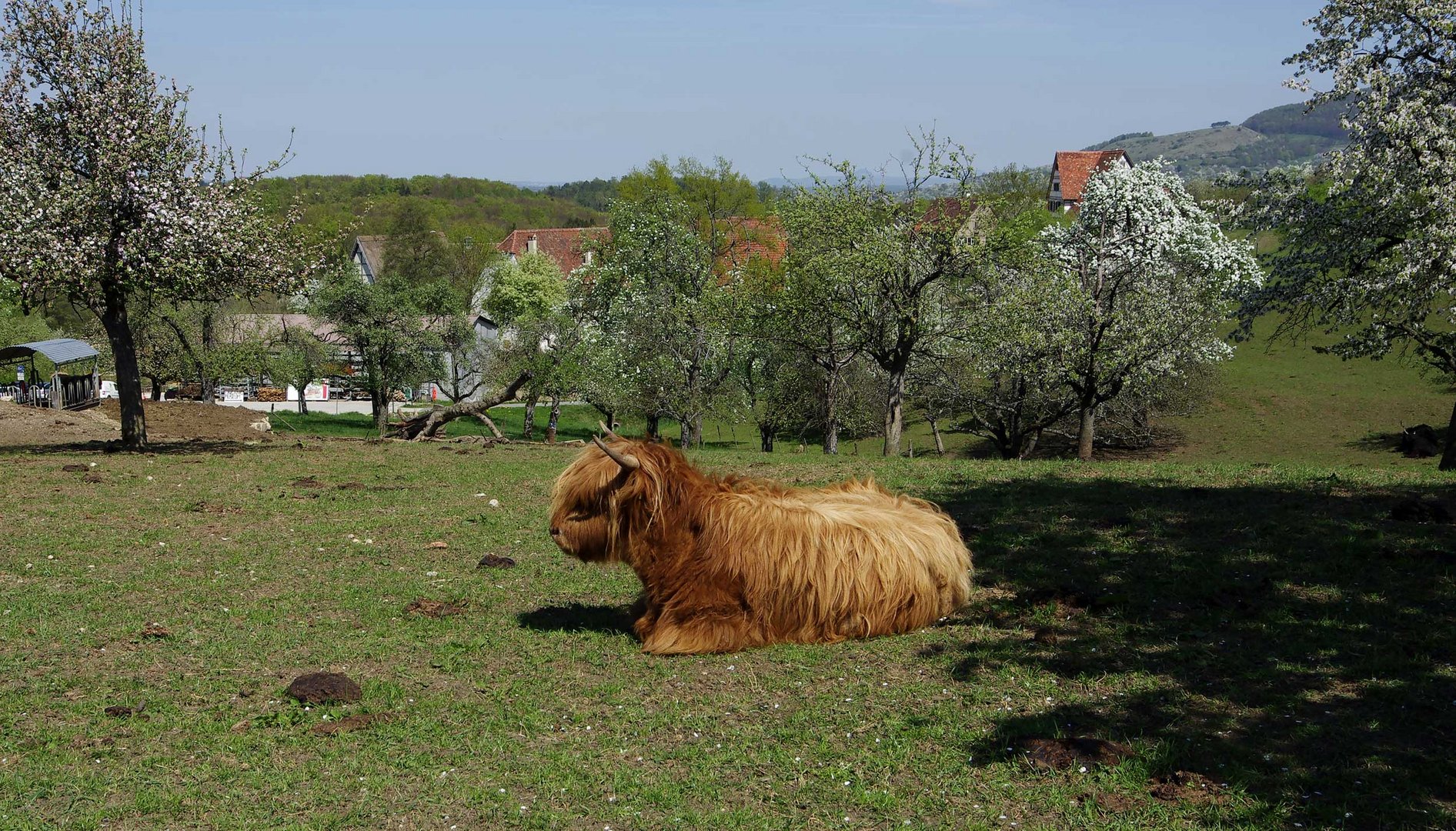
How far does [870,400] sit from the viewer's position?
46.2m

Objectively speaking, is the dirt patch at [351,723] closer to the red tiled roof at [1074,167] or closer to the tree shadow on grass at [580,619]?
the tree shadow on grass at [580,619]

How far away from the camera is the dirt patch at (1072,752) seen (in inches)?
238

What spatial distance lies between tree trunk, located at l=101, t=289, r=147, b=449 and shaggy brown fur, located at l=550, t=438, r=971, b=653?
48.7 feet

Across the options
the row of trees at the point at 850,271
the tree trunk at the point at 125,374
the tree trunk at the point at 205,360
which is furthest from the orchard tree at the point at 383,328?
the tree trunk at the point at 125,374

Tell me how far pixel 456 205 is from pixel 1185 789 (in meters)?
153

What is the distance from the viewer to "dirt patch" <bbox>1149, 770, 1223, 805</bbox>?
563 cm

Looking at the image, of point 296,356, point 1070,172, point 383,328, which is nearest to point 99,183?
point 383,328

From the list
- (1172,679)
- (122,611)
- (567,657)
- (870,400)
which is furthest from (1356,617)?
(870,400)

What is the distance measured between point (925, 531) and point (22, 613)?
8244 mm

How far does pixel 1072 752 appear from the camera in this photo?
Answer: 6145 mm

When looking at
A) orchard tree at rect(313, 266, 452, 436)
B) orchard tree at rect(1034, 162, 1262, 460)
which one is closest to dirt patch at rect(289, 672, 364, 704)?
orchard tree at rect(1034, 162, 1262, 460)

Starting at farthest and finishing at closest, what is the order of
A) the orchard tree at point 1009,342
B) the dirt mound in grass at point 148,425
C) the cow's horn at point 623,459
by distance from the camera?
the orchard tree at point 1009,342, the dirt mound in grass at point 148,425, the cow's horn at point 623,459

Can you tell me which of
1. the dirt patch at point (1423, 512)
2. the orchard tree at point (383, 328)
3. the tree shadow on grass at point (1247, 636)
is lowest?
the tree shadow on grass at point (1247, 636)

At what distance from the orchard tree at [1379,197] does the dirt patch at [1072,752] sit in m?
14.1
